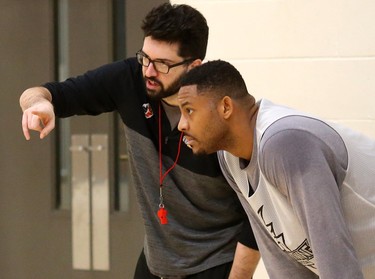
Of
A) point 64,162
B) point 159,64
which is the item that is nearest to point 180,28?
point 159,64

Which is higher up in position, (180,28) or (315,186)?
(180,28)

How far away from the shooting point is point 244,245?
2.41 meters

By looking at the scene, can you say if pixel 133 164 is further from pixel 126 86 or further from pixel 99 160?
pixel 99 160

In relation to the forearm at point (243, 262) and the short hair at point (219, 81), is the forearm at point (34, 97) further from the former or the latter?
the forearm at point (243, 262)

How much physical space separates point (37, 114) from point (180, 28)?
0.53 m

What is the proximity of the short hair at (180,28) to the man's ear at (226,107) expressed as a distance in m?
0.53

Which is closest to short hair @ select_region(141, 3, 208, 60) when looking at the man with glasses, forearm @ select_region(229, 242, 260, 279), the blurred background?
the man with glasses

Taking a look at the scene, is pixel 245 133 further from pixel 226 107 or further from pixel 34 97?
pixel 34 97

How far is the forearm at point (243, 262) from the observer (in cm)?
240

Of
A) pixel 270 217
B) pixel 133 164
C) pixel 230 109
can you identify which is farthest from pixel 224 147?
pixel 133 164

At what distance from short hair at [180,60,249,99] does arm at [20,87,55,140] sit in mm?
534

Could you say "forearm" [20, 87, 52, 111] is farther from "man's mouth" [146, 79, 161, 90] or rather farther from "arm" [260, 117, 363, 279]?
"arm" [260, 117, 363, 279]

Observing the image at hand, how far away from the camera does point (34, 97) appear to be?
2375mm

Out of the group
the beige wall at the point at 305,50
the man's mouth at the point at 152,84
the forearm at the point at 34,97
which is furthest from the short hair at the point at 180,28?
the beige wall at the point at 305,50
